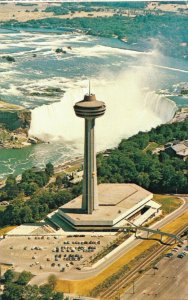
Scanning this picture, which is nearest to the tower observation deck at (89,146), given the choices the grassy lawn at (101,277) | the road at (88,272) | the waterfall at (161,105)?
the road at (88,272)

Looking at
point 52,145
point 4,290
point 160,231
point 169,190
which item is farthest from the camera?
point 52,145

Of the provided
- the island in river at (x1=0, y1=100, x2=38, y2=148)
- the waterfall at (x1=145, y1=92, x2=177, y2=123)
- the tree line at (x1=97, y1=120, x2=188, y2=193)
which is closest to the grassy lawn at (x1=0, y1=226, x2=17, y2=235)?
the tree line at (x1=97, y1=120, x2=188, y2=193)

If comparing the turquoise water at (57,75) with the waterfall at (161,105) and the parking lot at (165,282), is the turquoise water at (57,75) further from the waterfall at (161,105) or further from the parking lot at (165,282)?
the parking lot at (165,282)

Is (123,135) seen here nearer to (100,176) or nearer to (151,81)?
(100,176)

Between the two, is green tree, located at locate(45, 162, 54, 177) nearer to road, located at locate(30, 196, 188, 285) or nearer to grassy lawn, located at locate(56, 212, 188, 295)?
road, located at locate(30, 196, 188, 285)

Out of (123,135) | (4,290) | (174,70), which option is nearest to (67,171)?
(123,135)

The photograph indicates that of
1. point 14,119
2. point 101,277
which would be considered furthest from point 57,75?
point 101,277
